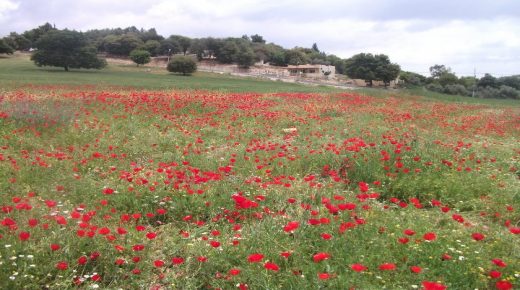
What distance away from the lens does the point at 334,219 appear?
205 inches

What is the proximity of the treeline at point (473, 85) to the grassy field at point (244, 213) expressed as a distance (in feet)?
181

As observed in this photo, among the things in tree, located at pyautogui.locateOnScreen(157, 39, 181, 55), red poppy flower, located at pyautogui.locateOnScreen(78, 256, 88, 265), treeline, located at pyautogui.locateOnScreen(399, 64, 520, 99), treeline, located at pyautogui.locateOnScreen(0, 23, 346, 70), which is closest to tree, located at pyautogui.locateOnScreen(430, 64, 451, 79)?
treeline, located at pyautogui.locateOnScreen(399, 64, 520, 99)

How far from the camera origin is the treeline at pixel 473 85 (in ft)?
197

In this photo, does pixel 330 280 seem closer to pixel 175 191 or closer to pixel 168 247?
pixel 168 247

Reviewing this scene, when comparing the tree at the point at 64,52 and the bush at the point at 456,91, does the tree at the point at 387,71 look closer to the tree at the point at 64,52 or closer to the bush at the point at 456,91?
the bush at the point at 456,91

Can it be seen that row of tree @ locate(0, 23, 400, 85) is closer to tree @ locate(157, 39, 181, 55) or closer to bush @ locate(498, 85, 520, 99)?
tree @ locate(157, 39, 181, 55)

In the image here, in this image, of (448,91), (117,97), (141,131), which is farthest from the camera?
(448,91)

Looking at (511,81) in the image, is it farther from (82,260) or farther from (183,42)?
(183,42)

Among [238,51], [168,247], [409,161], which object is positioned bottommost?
[168,247]

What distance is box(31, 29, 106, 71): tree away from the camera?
208ft

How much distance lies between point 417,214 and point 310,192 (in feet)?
5.39

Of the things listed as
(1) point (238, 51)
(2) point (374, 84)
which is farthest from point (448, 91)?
(1) point (238, 51)

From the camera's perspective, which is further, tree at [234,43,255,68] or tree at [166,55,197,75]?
tree at [234,43,255,68]

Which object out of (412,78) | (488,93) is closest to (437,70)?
(412,78)
